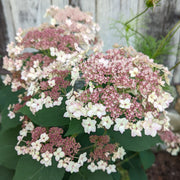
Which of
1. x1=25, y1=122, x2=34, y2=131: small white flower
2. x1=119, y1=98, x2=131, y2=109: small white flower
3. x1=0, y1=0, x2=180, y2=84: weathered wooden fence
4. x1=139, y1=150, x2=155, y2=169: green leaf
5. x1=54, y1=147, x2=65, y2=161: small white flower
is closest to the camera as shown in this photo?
x1=119, y1=98, x2=131, y2=109: small white flower

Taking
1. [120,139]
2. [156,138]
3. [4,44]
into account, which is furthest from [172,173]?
[4,44]

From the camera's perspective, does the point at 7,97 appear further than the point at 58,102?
Yes

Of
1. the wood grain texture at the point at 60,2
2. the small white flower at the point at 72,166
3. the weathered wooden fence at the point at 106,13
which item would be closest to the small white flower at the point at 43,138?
the small white flower at the point at 72,166

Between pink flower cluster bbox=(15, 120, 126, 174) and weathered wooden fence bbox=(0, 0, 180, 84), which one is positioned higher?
weathered wooden fence bbox=(0, 0, 180, 84)

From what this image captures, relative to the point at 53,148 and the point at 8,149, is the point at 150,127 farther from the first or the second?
the point at 8,149

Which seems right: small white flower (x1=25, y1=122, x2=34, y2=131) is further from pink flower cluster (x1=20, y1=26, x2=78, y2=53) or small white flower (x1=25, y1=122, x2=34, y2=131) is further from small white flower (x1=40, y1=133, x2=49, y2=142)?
pink flower cluster (x1=20, y1=26, x2=78, y2=53)

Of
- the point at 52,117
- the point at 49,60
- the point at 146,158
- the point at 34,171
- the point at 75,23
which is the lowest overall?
the point at 146,158

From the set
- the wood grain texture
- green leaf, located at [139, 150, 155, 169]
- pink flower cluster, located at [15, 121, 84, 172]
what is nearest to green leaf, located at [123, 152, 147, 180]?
green leaf, located at [139, 150, 155, 169]

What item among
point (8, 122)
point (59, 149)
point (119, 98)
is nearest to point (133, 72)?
point (119, 98)

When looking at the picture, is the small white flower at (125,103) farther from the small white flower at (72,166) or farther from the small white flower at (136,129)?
the small white flower at (72,166)
